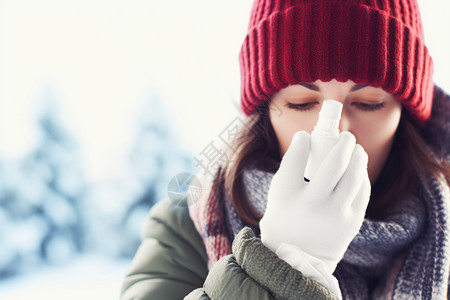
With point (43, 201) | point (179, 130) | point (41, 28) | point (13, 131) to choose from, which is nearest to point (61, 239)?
point (43, 201)

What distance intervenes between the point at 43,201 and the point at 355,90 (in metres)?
1.18

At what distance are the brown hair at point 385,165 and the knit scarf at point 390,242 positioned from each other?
0.07 feet

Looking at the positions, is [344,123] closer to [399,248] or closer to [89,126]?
[399,248]

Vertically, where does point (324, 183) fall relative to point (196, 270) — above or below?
above

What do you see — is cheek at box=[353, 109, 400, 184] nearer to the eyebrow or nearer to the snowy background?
the eyebrow

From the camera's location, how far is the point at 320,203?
1.81 ft

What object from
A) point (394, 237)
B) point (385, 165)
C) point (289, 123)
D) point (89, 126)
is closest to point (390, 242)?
point (394, 237)

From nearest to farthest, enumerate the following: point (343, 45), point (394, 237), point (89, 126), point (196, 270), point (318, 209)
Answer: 1. point (318, 209)
2. point (343, 45)
3. point (394, 237)
4. point (196, 270)
5. point (89, 126)

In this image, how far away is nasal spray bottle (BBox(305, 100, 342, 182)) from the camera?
579 mm

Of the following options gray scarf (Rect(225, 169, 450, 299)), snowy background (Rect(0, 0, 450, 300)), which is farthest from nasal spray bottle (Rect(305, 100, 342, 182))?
snowy background (Rect(0, 0, 450, 300))

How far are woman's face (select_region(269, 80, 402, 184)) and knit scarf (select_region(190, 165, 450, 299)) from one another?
136 millimetres

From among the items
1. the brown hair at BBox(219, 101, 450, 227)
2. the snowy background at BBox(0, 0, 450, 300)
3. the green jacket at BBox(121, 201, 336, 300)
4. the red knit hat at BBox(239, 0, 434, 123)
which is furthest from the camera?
the snowy background at BBox(0, 0, 450, 300)

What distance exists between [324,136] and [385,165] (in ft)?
1.27

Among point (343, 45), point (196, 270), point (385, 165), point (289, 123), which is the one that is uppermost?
point (343, 45)
